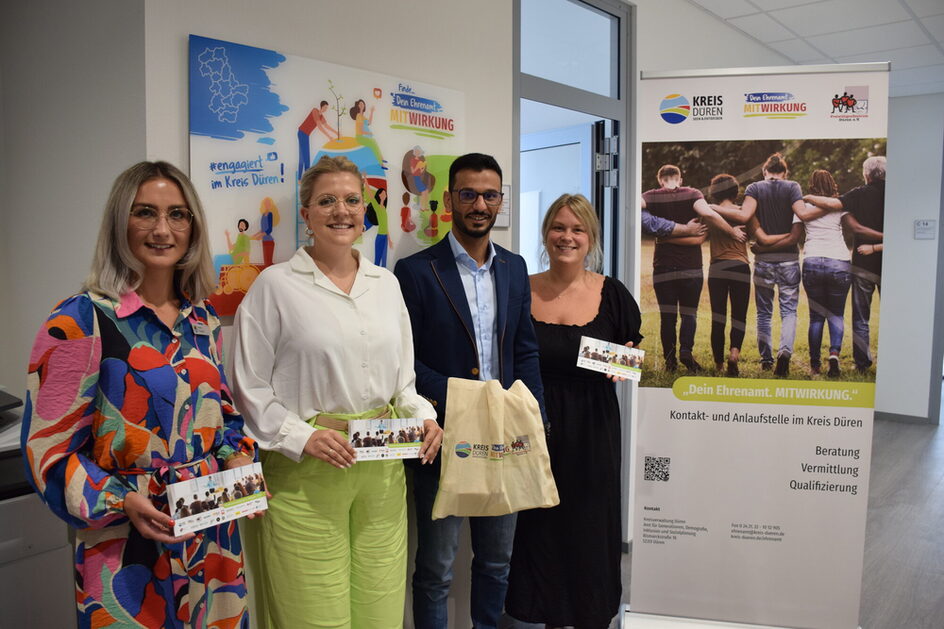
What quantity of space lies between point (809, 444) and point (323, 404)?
186 centimetres

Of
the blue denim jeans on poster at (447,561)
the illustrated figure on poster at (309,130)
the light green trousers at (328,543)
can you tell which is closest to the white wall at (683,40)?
the illustrated figure on poster at (309,130)

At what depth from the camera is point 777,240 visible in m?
2.56

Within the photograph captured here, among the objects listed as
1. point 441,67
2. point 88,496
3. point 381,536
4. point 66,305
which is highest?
point 441,67

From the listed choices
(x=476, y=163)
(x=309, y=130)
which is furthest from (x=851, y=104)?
(x=309, y=130)

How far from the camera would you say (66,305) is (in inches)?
55.0

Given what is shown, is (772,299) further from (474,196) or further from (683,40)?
(683,40)

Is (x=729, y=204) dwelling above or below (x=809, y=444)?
above

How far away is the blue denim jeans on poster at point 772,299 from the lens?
101 inches

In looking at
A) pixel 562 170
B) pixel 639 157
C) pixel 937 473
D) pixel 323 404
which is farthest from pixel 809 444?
pixel 937 473

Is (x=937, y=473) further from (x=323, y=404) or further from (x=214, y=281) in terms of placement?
(x=214, y=281)

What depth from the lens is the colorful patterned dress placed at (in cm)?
137

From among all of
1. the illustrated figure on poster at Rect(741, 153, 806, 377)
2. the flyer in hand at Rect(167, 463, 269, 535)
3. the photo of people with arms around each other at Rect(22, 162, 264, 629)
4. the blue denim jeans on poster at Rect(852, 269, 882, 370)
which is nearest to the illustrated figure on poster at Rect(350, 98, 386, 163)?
the photo of people with arms around each other at Rect(22, 162, 264, 629)

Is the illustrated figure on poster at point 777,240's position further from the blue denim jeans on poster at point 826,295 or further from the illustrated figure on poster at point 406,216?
the illustrated figure on poster at point 406,216

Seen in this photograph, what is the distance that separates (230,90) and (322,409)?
95 cm
